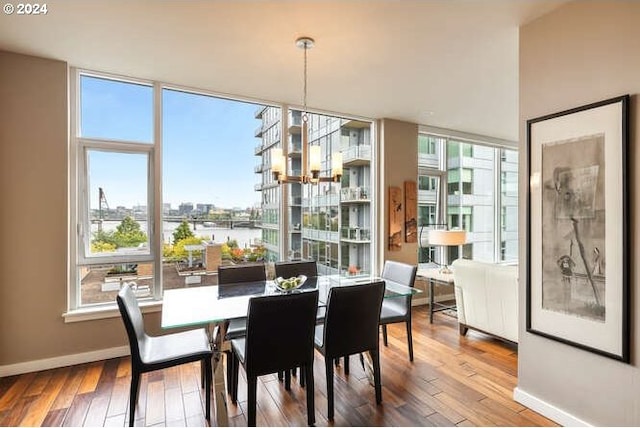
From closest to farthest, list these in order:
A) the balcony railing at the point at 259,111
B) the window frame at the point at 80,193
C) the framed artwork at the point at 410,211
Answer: the window frame at the point at 80,193, the balcony railing at the point at 259,111, the framed artwork at the point at 410,211

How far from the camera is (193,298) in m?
2.61

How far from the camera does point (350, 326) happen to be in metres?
2.32

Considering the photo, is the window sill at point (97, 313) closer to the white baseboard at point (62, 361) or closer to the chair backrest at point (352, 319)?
the white baseboard at point (62, 361)

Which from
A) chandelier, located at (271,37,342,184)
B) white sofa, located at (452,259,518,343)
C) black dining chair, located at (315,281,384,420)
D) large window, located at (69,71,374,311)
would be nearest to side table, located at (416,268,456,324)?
white sofa, located at (452,259,518,343)

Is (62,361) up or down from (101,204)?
down

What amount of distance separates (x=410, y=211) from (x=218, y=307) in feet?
11.2

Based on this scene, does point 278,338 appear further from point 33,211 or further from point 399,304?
point 33,211

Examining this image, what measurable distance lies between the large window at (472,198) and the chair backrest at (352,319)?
3.14 meters

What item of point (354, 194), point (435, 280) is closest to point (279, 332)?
point (435, 280)

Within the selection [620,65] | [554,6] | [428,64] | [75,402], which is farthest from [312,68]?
[75,402]

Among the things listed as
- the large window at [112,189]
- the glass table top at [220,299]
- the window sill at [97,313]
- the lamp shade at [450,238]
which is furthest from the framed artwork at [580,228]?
the large window at [112,189]

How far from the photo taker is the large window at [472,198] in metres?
5.39

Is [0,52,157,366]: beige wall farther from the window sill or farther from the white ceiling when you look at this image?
the white ceiling

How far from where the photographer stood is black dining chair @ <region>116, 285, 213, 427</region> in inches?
78.9
